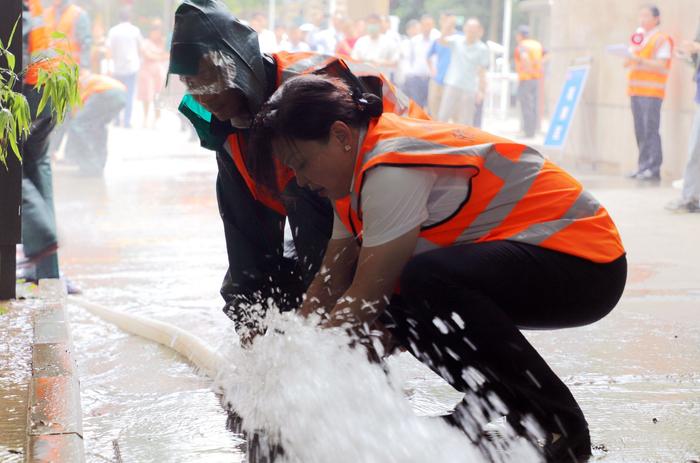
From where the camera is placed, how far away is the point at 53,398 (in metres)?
3.35

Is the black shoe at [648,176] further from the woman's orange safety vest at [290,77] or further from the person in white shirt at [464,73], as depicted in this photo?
the woman's orange safety vest at [290,77]

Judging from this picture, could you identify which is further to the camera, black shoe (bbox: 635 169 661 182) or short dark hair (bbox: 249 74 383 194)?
black shoe (bbox: 635 169 661 182)

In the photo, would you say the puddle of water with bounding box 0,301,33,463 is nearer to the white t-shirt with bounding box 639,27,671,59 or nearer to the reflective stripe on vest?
the reflective stripe on vest

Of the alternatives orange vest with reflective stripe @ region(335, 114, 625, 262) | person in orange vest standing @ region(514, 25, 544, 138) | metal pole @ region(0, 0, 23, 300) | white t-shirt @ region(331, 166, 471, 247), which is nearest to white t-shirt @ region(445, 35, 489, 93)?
person in orange vest standing @ region(514, 25, 544, 138)

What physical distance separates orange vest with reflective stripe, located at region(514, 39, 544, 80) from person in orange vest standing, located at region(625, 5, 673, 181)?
6.79m

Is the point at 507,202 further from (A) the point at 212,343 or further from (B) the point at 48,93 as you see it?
(A) the point at 212,343

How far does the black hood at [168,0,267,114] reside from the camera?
329cm

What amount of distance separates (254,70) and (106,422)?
4.07ft

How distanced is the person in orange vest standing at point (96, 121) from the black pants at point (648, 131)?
5.89 metres

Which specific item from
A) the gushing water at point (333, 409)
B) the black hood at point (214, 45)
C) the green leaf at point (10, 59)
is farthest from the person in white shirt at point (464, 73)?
the green leaf at point (10, 59)

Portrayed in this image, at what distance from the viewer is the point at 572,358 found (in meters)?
4.41

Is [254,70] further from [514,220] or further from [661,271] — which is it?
[661,271]

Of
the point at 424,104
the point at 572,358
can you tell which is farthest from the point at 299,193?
the point at 424,104

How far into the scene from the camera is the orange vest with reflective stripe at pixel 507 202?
2.93m
